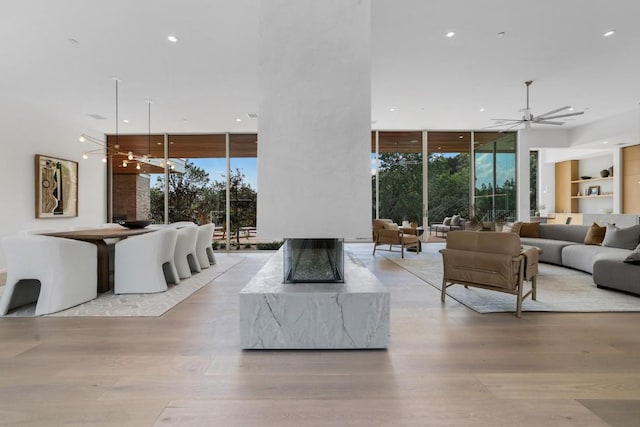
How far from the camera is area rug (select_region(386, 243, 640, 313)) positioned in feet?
10.7

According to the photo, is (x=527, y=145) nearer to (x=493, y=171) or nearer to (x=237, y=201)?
(x=493, y=171)

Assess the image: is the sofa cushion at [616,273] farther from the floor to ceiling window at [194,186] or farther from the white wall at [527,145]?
the floor to ceiling window at [194,186]

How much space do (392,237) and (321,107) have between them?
515 cm

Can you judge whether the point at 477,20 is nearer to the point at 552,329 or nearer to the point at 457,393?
the point at 552,329

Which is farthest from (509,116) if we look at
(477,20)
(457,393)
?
(457,393)

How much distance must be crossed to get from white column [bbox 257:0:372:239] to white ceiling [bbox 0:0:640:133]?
1180mm

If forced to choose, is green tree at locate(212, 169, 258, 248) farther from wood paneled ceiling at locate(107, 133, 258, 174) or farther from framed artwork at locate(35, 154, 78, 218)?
framed artwork at locate(35, 154, 78, 218)

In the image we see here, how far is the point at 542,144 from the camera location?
8.42 meters

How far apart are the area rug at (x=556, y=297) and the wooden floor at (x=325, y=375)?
0.27 metres

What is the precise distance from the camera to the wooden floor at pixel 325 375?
5.38 feet

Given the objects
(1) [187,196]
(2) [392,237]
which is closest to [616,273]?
(2) [392,237]

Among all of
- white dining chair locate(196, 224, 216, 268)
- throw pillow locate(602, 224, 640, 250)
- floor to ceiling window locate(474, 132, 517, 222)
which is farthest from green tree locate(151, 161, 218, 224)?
throw pillow locate(602, 224, 640, 250)

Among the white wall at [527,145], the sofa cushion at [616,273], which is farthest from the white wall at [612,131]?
the sofa cushion at [616,273]

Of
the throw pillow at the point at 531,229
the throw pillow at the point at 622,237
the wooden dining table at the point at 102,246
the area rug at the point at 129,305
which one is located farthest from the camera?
the throw pillow at the point at 531,229
